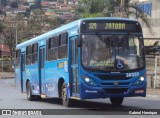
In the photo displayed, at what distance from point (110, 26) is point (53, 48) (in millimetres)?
3831

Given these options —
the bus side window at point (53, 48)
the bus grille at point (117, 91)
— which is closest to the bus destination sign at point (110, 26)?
the bus grille at point (117, 91)

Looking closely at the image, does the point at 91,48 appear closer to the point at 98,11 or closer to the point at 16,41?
the point at 98,11

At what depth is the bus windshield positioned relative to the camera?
1666 cm

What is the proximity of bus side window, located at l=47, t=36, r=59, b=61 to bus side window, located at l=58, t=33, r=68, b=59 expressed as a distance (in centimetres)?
47

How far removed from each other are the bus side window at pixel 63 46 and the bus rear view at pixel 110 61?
1.74 meters

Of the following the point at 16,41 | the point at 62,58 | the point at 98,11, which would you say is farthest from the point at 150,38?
the point at 62,58

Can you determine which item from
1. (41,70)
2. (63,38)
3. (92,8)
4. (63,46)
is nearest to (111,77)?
(63,46)

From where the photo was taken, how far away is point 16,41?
8294cm

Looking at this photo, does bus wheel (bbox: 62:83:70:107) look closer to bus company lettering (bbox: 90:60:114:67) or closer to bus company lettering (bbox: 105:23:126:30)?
bus company lettering (bbox: 90:60:114:67)

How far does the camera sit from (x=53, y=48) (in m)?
20.3

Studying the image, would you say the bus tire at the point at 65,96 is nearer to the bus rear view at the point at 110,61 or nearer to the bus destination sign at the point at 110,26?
the bus rear view at the point at 110,61

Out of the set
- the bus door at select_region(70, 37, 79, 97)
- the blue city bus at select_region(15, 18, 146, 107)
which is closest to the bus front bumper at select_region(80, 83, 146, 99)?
the blue city bus at select_region(15, 18, 146, 107)

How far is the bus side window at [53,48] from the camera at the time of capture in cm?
1984

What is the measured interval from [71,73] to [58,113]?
5.69 feet
